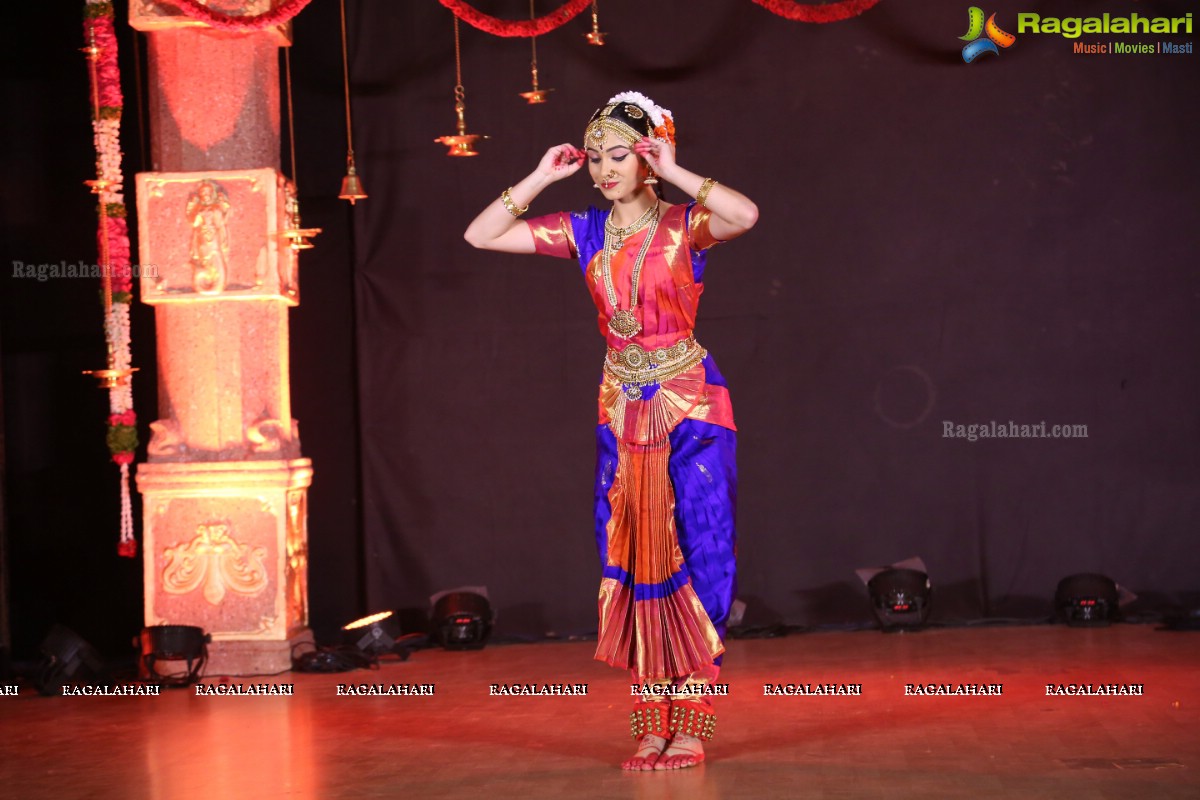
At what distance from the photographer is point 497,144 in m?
6.38

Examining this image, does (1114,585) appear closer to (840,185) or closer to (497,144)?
(840,185)

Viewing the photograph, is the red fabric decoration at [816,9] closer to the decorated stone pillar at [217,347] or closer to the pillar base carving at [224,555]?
the decorated stone pillar at [217,347]

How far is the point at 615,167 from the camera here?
3639mm

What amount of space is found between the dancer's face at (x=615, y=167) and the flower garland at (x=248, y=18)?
7.24 ft

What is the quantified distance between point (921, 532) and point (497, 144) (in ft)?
8.47

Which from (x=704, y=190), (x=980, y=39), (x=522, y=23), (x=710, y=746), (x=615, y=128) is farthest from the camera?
(x=980, y=39)

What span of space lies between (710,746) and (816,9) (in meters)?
2.96

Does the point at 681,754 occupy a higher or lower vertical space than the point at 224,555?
lower

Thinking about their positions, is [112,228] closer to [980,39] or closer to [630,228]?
[630,228]

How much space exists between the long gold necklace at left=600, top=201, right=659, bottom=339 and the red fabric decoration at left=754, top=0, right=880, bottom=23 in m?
2.05

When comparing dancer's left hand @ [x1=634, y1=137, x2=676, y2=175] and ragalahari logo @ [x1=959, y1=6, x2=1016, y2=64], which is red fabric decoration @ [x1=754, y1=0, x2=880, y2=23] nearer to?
ragalahari logo @ [x1=959, y1=6, x2=1016, y2=64]

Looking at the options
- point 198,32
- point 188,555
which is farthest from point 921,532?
point 198,32

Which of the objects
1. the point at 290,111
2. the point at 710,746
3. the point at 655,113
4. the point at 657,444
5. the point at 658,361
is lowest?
the point at 710,746

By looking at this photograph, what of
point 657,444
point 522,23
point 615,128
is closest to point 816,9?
point 522,23
